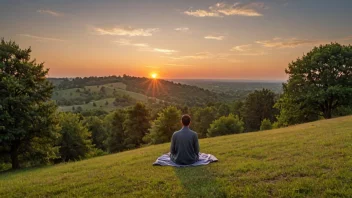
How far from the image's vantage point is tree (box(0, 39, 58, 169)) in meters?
22.7

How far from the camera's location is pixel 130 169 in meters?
12.0

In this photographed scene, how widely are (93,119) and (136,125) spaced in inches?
934

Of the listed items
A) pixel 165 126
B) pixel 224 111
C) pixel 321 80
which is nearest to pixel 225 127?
pixel 165 126

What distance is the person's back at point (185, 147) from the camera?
38.2 feet

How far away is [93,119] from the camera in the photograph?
7975 centimetres

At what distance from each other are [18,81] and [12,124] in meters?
3.97

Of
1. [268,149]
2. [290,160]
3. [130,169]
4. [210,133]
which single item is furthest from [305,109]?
[130,169]

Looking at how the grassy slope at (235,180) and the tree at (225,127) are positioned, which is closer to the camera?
the grassy slope at (235,180)

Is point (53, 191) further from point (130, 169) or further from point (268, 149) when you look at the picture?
point (268, 149)

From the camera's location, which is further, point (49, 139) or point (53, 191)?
point (49, 139)

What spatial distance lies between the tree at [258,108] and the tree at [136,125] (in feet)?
118

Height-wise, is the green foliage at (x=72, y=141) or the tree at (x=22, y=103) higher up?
the tree at (x=22, y=103)

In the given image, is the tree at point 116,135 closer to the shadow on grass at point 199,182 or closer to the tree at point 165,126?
the tree at point 165,126

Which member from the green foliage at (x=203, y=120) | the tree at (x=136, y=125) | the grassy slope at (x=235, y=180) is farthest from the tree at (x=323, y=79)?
the green foliage at (x=203, y=120)
